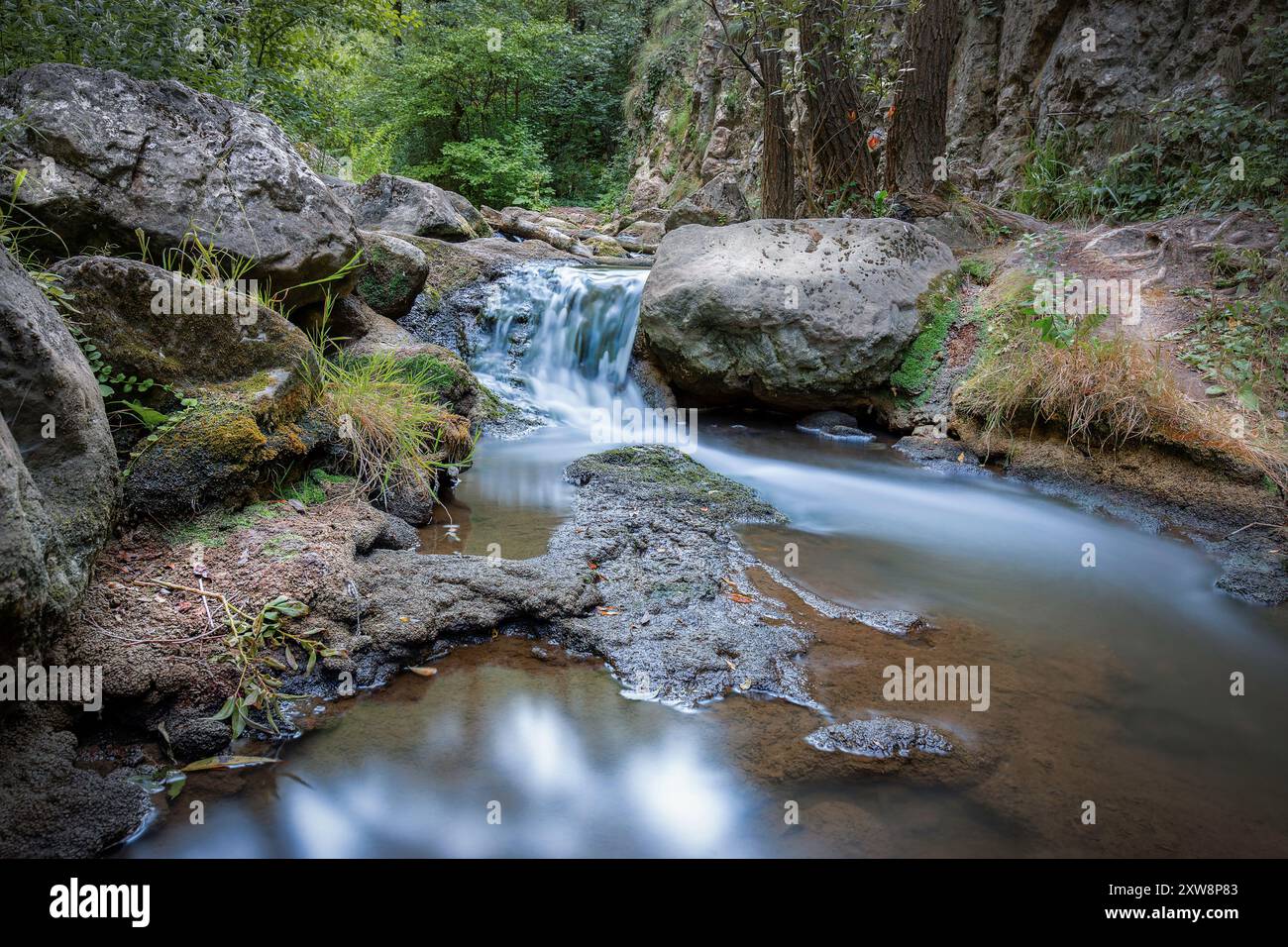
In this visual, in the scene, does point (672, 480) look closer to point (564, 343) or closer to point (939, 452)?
point (939, 452)

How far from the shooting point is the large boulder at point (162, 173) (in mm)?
4441

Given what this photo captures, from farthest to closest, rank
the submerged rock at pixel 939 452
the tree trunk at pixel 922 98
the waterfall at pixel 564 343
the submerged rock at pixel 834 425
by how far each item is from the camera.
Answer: the tree trunk at pixel 922 98 < the waterfall at pixel 564 343 < the submerged rock at pixel 834 425 < the submerged rock at pixel 939 452

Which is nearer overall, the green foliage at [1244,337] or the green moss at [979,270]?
the green foliage at [1244,337]

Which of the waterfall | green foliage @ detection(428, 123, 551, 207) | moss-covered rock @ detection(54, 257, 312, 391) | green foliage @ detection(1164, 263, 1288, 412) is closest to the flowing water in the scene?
moss-covered rock @ detection(54, 257, 312, 391)

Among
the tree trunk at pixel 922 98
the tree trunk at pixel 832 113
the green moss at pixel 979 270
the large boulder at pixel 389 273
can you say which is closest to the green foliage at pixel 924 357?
the green moss at pixel 979 270

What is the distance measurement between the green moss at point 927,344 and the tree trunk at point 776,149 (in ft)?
8.48

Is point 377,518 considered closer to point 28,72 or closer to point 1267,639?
point 28,72

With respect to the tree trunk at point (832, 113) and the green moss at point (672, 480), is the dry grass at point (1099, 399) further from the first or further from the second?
the tree trunk at point (832, 113)

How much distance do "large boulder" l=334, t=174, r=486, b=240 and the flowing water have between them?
6886 millimetres

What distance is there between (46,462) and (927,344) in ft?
22.0

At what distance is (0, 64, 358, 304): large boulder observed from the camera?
4441 mm

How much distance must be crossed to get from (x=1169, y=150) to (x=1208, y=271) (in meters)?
2.79

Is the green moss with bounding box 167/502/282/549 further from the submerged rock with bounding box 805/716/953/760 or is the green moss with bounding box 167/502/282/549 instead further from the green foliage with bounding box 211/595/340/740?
the submerged rock with bounding box 805/716/953/760

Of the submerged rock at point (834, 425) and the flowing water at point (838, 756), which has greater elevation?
the submerged rock at point (834, 425)
